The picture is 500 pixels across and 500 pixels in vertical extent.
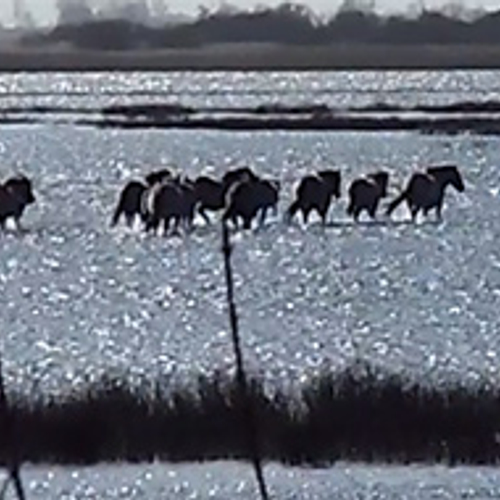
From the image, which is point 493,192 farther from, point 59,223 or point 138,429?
point 138,429

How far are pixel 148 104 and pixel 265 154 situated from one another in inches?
1579

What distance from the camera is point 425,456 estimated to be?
12688 mm

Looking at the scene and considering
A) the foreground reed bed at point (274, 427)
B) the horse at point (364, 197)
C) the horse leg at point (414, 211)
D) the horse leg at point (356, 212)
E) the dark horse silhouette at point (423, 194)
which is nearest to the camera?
the foreground reed bed at point (274, 427)

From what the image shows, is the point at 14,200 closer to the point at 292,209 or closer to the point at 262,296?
the point at 292,209

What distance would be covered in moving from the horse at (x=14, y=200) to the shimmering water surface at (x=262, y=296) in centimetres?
37

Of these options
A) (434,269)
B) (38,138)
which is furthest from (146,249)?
(38,138)

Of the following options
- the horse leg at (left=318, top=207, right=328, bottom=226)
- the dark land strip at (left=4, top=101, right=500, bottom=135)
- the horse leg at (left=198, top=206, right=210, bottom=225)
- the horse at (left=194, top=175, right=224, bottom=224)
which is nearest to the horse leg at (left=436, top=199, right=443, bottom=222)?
the horse leg at (left=318, top=207, right=328, bottom=226)

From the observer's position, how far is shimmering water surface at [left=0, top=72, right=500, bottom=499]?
12438 millimetres

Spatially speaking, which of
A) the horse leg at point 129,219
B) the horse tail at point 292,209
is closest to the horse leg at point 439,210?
the horse tail at point 292,209

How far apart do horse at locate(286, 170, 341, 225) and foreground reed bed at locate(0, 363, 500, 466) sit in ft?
70.0

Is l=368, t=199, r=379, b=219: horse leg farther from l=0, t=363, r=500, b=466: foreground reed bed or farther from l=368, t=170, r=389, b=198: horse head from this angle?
l=0, t=363, r=500, b=466: foreground reed bed

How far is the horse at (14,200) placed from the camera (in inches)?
1315

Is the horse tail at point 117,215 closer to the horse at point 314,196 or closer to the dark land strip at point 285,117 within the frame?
the horse at point 314,196

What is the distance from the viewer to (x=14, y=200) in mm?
33500
